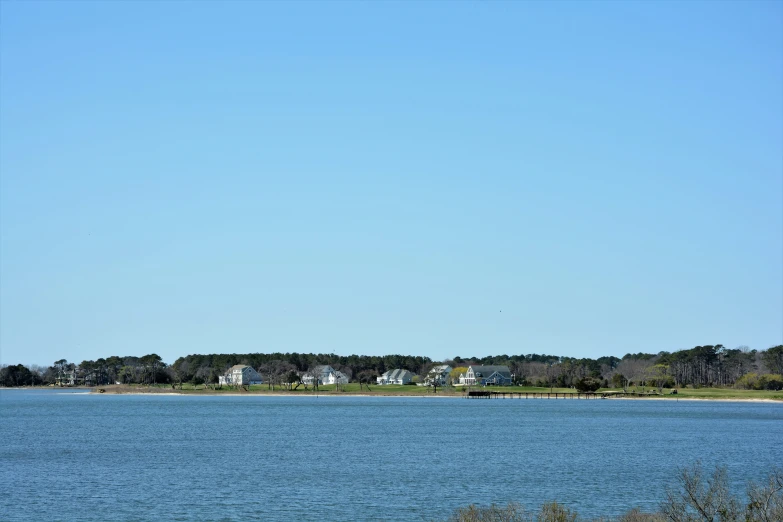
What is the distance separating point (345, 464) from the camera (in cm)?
5475

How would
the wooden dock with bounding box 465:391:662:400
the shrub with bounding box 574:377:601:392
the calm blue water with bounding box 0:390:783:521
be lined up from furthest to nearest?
the shrub with bounding box 574:377:601:392, the wooden dock with bounding box 465:391:662:400, the calm blue water with bounding box 0:390:783:521

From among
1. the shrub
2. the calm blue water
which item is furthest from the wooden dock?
the calm blue water

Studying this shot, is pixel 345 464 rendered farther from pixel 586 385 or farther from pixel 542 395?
pixel 542 395

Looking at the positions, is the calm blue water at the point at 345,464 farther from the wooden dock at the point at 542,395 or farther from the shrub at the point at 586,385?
the shrub at the point at 586,385

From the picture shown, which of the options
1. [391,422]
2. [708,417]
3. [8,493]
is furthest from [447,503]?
[708,417]

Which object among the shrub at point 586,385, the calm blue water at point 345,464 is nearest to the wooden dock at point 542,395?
the shrub at point 586,385

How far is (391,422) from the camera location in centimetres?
9769

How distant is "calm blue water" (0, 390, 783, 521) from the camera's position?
38531mm

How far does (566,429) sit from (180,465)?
4690 centimetres

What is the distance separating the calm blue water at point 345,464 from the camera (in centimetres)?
3853

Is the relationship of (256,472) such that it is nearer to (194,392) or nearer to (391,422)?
(391,422)

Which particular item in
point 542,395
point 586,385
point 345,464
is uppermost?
point 586,385

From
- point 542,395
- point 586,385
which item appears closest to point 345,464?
point 586,385

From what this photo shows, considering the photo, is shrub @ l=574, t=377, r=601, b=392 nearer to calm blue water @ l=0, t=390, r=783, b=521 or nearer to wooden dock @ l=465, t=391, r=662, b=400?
wooden dock @ l=465, t=391, r=662, b=400
